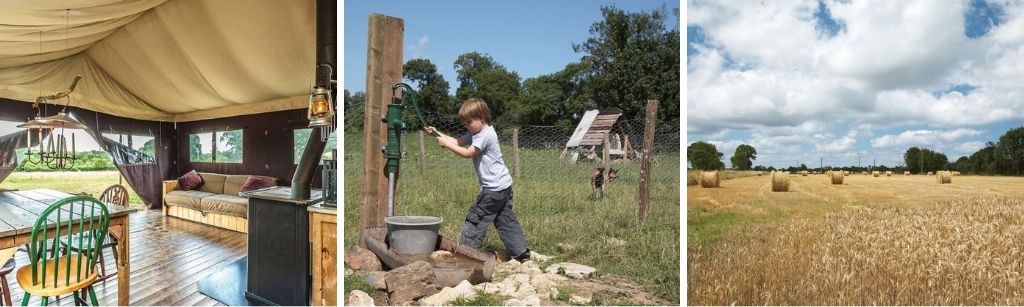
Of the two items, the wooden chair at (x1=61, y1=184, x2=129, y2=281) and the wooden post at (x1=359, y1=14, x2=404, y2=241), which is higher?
the wooden post at (x1=359, y1=14, x2=404, y2=241)

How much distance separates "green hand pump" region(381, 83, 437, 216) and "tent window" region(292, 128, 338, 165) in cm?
23

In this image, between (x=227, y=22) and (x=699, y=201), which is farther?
(x=699, y=201)

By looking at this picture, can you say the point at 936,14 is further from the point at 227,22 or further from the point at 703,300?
the point at 227,22

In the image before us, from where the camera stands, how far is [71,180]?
3201 millimetres

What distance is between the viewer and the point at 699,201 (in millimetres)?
3400

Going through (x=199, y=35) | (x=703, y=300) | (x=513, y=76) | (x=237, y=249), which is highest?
(x=199, y=35)

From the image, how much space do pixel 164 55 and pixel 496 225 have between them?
1733mm

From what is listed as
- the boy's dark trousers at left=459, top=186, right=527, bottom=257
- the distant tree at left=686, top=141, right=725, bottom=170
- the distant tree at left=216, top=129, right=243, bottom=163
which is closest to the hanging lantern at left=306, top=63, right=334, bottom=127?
the distant tree at left=216, top=129, right=243, bottom=163

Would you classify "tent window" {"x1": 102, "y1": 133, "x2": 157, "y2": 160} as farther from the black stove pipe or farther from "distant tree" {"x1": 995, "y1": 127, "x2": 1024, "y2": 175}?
"distant tree" {"x1": 995, "y1": 127, "x2": 1024, "y2": 175}

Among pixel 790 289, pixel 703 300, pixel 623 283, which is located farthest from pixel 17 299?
pixel 790 289

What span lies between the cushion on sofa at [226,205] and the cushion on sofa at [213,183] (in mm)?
27

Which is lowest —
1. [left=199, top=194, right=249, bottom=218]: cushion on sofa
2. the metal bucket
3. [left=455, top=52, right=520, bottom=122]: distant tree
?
the metal bucket

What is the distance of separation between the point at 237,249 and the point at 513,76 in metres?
1.47

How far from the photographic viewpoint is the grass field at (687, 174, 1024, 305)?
10.5 feet
